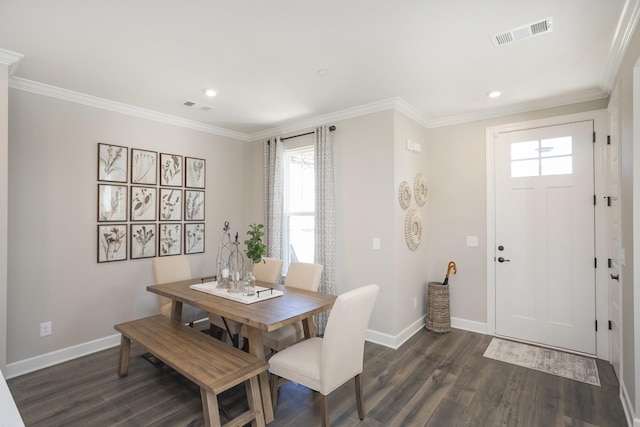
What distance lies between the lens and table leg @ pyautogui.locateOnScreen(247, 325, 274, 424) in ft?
7.25

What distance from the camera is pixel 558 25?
2.11 metres

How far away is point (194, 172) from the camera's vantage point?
425cm

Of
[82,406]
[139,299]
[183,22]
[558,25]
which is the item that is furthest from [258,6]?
[139,299]

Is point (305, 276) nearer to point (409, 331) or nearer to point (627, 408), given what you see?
point (409, 331)

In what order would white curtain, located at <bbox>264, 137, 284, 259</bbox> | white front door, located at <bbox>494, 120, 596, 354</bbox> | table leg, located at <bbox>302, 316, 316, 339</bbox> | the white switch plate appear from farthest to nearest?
white curtain, located at <bbox>264, 137, 284, 259</bbox> < the white switch plate < white front door, located at <bbox>494, 120, 596, 354</bbox> < table leg, located at <bbox>302, 316, 316, 339</bbox>

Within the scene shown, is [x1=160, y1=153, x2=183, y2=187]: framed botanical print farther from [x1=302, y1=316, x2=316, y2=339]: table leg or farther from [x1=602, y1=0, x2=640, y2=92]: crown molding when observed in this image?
[x1=602, y1=0, x2=640, y2=92]: crown molding

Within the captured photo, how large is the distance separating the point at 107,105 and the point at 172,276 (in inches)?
77.3

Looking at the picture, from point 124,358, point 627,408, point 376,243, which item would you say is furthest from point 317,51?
point 627,408

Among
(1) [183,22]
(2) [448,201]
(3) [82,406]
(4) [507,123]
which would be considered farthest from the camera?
(2) [448,201]

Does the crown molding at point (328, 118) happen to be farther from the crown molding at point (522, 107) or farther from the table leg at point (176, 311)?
the table leg at point (176, 311)

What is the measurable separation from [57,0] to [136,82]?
1.13 m

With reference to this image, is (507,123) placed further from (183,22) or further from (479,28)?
(183,22)

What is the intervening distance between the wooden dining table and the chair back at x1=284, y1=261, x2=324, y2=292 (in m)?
0.17

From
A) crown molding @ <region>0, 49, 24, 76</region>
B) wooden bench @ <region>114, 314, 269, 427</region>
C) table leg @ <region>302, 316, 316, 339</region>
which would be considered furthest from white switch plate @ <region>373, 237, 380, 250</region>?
crown molding @ <region>0, 49, 24, 76</region>
